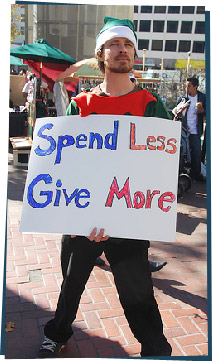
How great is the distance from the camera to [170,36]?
157 ft

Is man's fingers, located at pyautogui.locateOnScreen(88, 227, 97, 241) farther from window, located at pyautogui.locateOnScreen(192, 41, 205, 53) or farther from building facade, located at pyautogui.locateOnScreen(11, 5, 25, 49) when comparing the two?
window, located at pyautogui.locateOnScreen(192, 41, 205, 53)

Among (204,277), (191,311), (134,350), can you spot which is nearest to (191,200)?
(204,277)

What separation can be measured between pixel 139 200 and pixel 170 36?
50.7m

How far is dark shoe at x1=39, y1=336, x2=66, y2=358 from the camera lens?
A: 86.0 inches

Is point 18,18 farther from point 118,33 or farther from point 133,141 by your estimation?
point 133,141

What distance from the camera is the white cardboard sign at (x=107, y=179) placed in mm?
1798

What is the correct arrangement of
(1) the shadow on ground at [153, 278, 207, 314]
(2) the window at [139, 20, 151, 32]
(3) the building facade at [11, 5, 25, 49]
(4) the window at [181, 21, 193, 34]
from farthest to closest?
(2) the window at [139, 20, 151, 32], (4) the window at [181, 21, 193, 34], (3) the building facade at [11, 5, 25, 49], (1) the shadow on ground at [153, 278, 207, 314]

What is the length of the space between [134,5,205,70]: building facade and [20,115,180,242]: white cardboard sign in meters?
47.8

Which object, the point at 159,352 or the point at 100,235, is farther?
the point at 159,352

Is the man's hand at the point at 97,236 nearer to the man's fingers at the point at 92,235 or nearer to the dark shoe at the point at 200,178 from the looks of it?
the man's fingers at the point at 92,235

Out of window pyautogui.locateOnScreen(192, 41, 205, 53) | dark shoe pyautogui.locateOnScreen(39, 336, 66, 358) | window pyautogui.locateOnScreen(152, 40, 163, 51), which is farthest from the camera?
window pyautogui.locateOnScreen(152, 40, 163, 51)

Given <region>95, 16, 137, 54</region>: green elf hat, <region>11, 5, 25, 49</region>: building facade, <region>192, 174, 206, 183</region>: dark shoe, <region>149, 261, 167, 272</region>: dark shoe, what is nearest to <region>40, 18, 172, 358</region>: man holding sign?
<region>95, 16, 137, 54</region>: green elf hat

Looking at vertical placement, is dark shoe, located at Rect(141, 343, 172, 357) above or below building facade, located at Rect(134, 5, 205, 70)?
below

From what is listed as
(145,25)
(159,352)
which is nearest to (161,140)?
(159,352)
